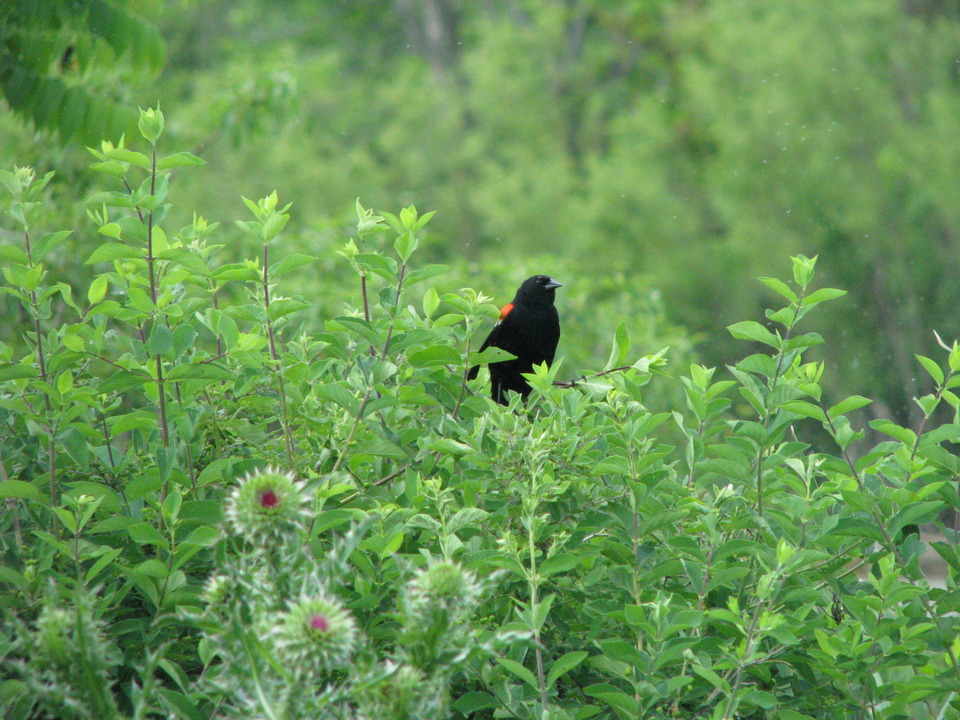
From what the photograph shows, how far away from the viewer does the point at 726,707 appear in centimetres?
175

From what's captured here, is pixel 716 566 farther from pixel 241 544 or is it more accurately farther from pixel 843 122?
pixel 843 122

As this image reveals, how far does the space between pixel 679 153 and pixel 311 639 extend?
20.0 m

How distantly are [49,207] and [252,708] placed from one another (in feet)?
16.3

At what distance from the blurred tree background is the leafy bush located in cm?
777

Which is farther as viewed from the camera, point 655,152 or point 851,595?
point 655,152

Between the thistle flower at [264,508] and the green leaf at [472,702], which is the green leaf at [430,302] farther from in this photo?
the thistle flower at [264,508]

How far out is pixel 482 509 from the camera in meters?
2.04

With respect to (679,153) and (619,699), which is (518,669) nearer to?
(619,699)

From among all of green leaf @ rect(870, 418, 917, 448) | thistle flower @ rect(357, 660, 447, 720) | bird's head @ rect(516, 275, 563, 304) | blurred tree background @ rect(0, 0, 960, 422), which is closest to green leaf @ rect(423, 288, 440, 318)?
green leaf @ rect(870, 418, 917, 448)

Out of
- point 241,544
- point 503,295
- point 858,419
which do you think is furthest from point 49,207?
point 858,419

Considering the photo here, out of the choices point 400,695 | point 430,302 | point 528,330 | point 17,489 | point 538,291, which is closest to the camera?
point 400,695

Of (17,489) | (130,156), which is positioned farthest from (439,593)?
(130,156)

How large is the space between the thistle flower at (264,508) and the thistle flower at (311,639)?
0.11 m

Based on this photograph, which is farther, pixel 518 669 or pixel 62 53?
pixel 62 53
